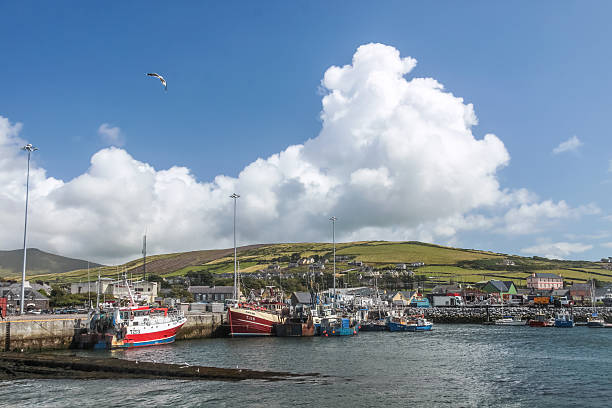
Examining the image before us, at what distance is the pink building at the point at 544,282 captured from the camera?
569 ft

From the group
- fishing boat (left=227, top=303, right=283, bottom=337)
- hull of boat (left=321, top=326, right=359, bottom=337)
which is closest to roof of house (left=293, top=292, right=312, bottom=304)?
hull of boat (left=321, top=326, right=359, bottom=337)

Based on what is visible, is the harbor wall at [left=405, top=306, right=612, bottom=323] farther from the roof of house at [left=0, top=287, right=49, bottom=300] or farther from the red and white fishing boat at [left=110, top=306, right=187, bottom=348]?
the roof of house at [left=0, top=287, right=49, bottom=300]

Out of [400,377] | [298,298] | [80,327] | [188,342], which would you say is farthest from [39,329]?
[298,298]

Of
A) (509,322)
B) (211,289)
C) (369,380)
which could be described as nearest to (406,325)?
(509,322)

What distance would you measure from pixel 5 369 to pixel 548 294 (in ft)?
523

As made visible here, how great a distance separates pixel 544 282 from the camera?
17500 cm

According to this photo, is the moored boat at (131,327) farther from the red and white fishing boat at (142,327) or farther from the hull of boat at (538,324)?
the hull of boat at (538,324)

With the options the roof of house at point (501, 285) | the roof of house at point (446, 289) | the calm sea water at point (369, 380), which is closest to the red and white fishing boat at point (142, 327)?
the calm sea water at point (369, 380)

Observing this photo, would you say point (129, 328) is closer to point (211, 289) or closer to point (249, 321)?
point (249, 321)

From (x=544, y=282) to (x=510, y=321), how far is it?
7459 cm

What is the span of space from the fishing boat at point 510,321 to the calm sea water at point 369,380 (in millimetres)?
42469

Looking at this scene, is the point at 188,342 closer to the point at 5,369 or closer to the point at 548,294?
the point at 5,369

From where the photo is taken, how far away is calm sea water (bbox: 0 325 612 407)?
2953cm

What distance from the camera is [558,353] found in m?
56.4
